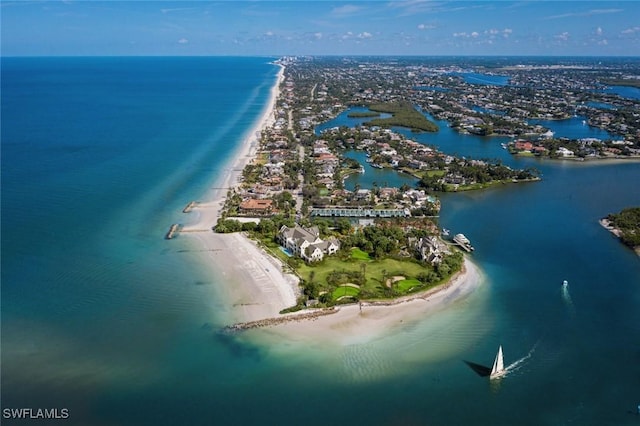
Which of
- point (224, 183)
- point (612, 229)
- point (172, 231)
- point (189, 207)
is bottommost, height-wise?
point (612, 229)

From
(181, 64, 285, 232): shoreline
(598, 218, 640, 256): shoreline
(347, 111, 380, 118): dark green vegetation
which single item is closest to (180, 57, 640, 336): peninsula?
(181, 64, 285, 232): shoreline

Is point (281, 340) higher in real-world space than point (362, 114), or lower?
lower

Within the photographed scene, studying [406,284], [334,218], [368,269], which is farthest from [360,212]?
[406,284]

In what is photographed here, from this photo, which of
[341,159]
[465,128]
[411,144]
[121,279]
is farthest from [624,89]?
[121,279]

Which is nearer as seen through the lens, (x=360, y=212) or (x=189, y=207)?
(x=360, y=212)

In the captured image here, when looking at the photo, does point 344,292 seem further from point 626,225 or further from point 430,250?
point 626,225

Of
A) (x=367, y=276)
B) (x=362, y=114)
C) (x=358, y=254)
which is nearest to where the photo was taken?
(x=367, y=276)

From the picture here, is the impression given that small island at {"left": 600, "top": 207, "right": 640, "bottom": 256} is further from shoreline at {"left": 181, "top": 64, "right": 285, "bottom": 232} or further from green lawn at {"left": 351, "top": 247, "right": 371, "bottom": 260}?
shoreline at {"left": 181, "top": 64, "right": 285, "bottom": 232}
